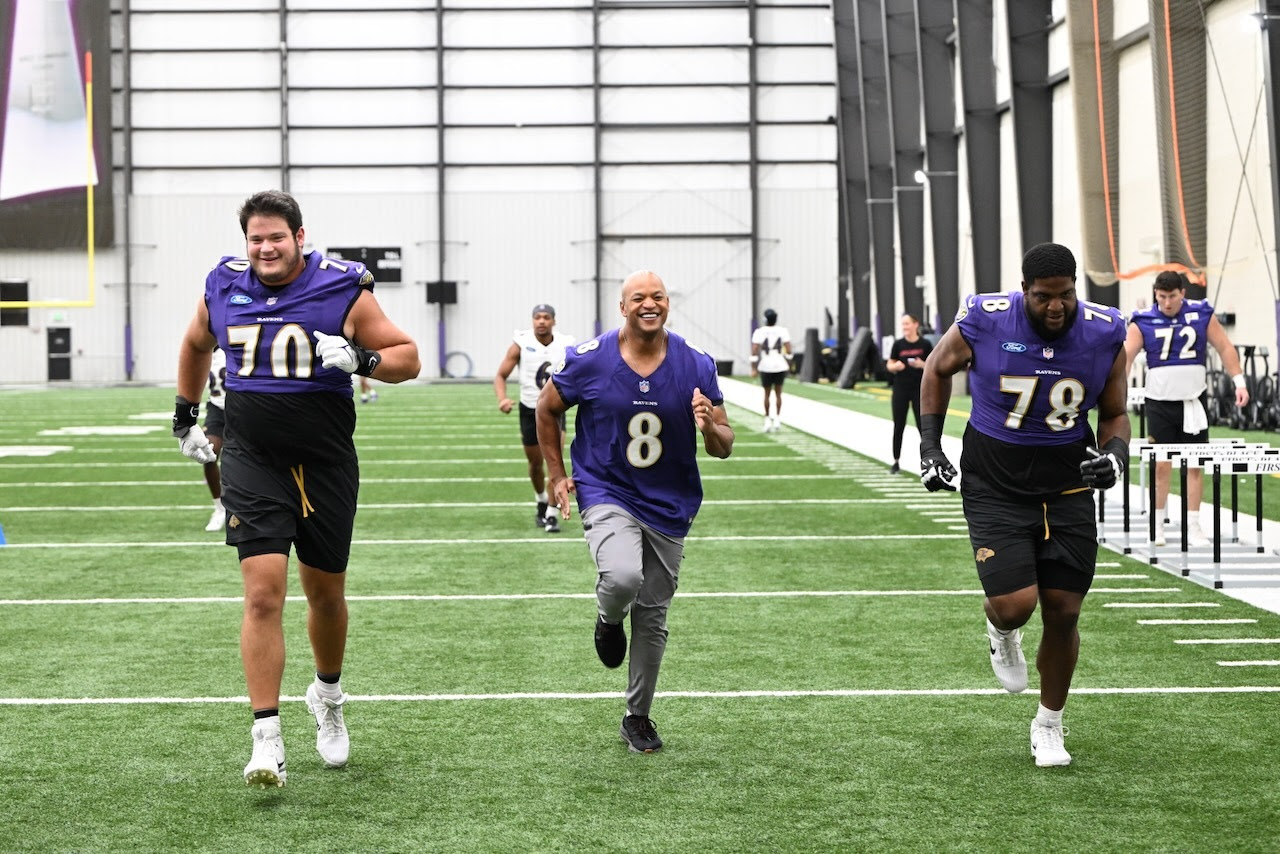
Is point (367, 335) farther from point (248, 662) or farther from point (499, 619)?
point (499, 619)

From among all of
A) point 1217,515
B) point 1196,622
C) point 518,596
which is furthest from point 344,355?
point 1217,515

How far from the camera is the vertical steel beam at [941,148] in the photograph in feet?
125

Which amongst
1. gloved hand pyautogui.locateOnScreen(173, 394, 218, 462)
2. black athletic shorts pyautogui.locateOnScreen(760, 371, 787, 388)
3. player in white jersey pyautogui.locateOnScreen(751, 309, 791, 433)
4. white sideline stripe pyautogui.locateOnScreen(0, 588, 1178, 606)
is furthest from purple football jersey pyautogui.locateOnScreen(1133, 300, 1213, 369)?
black athletic shorts pyautogui.locateOnScreen(760, 371, 787, 388)

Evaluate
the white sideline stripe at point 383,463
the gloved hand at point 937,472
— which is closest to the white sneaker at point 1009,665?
the gloved hand at point 937,472

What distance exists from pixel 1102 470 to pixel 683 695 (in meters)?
2.24

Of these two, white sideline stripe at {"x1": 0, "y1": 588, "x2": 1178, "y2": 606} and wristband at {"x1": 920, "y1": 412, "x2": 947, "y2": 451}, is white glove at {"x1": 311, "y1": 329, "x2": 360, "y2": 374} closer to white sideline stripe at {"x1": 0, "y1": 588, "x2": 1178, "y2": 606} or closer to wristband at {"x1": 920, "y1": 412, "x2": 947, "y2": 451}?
wristband at {"x1": 920, "y1": 412, "x2": 947, "y2": 451}

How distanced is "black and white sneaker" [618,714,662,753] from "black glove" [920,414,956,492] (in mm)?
1294

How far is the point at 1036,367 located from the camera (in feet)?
19.5

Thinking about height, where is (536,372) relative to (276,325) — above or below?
above

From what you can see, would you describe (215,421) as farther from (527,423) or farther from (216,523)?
(527,423)

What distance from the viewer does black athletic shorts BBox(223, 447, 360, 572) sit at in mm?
5695

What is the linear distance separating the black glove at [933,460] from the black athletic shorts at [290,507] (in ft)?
6.45

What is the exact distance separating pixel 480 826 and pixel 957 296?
33617 mm

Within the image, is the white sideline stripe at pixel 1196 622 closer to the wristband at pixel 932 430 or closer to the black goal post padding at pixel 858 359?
the wristband at pixel 932 430
